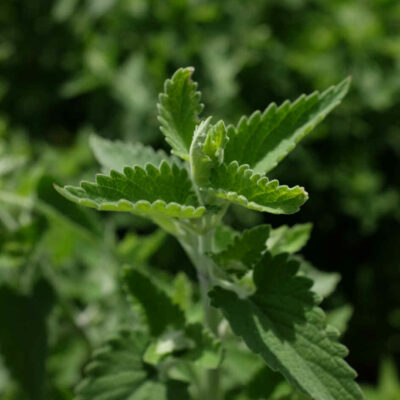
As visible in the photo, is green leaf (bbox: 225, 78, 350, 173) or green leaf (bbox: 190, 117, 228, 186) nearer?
green leaf (bbox: 190, 117, 228, 186)

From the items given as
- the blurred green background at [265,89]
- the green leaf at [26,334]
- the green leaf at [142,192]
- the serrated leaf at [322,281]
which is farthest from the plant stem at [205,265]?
the blurred green background at [265,89]

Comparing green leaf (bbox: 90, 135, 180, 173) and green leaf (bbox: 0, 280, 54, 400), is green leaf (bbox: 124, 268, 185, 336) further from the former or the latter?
green leaf (bbox: 0, 280, 54, 400)

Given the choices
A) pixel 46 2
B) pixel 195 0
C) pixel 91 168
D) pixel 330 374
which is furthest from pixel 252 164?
pixel 46 2

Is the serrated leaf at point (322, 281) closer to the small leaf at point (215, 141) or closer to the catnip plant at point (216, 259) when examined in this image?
the catnip plant at point (216, 259)

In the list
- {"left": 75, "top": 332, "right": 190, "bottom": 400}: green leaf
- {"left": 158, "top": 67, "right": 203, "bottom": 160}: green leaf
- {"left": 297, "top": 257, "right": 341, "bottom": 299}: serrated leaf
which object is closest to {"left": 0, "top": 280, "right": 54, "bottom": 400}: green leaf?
{"left": 75, "top": 332, "right": 190, "bottom": 400}: green leaf

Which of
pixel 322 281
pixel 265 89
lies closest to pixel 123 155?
pixel 322 281

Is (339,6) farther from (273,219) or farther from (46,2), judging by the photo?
(46,2)
